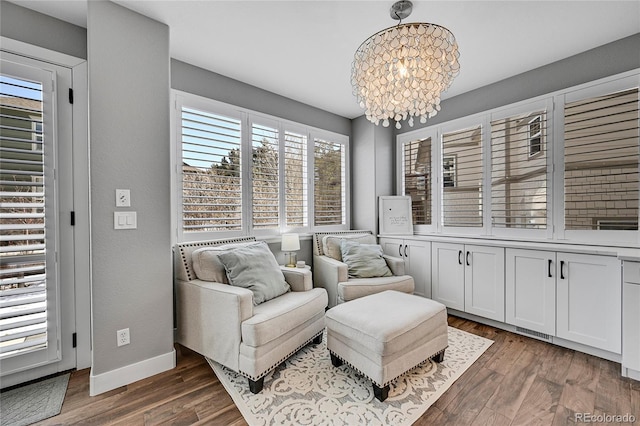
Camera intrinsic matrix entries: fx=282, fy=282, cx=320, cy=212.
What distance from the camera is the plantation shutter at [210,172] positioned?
266 cm

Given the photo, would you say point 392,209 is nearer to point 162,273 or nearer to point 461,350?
point 461,350

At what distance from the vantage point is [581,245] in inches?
97.7

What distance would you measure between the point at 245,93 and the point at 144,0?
4.06 feet

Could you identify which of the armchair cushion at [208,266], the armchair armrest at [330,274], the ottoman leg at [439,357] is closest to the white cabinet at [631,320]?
the ottoman leg at [439,357]

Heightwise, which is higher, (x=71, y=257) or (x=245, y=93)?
(x=245, y=93)

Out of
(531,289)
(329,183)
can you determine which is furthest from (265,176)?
(531,289)

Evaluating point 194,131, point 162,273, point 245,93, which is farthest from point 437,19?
point 162,273

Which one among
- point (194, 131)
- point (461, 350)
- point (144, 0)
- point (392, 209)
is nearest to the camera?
point (144, 0)

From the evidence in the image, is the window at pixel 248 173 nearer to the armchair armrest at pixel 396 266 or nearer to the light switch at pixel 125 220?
the light switch at pixel 125 220

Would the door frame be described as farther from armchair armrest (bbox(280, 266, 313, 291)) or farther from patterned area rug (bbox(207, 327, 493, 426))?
armchair armrest (bbox(280, 266, 313, 291))

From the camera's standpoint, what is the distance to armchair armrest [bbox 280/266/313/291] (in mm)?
2537

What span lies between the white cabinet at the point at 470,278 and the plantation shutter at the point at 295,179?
1.65 meters

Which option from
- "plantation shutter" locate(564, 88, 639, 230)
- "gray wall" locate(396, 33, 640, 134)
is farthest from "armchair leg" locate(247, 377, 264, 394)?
"gray wall" locate(396, 33, 640, 134)

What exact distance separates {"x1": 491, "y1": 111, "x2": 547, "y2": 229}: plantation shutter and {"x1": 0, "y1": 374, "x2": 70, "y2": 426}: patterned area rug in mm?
3992
